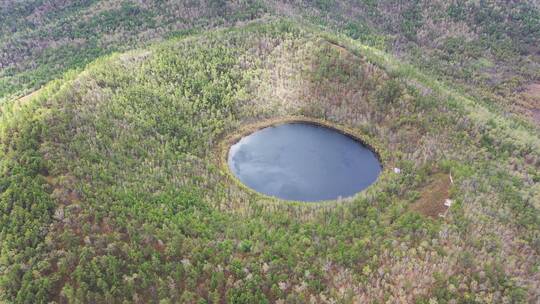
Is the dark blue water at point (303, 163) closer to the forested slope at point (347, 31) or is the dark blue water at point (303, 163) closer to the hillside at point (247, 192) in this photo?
the hillside at point (247, 192)

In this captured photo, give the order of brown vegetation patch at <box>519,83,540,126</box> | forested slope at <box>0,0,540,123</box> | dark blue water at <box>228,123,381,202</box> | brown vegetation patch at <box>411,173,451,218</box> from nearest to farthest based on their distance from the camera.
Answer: brown vegetation patch at <box>411,173,451,218</box> < dark blue water at <box>228,123,381,202</box> < brown vegetation patch at <box>519,83,540,126</box> < forested slope at <box>0,0,540,123</box>

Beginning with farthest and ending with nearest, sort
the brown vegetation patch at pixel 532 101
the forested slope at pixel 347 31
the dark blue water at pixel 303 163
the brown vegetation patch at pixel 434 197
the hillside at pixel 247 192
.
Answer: the forested slope at pixel 347 31, the brown vegetation patch at pixel 532 101, the dark blue water at pixel 303 163, the brown vegetation patch at pixel 434 197, the hillside at pixel 247 192

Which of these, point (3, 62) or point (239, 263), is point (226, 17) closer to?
point (3, 62)

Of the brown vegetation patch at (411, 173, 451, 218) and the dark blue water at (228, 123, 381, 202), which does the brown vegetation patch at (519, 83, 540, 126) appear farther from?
the dark blue water at (228, 123, 381, 202)

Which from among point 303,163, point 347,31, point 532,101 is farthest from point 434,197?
point 347,31

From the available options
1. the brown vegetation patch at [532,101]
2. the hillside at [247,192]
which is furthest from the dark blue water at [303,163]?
the brown vegetation patch at [532,101]

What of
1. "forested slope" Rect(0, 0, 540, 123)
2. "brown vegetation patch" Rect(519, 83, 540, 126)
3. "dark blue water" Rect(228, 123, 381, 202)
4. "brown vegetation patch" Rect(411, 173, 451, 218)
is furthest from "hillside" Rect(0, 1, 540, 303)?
"forested slope" Rect(0, 0, 540, 123)

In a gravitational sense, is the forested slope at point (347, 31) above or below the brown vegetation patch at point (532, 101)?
above
